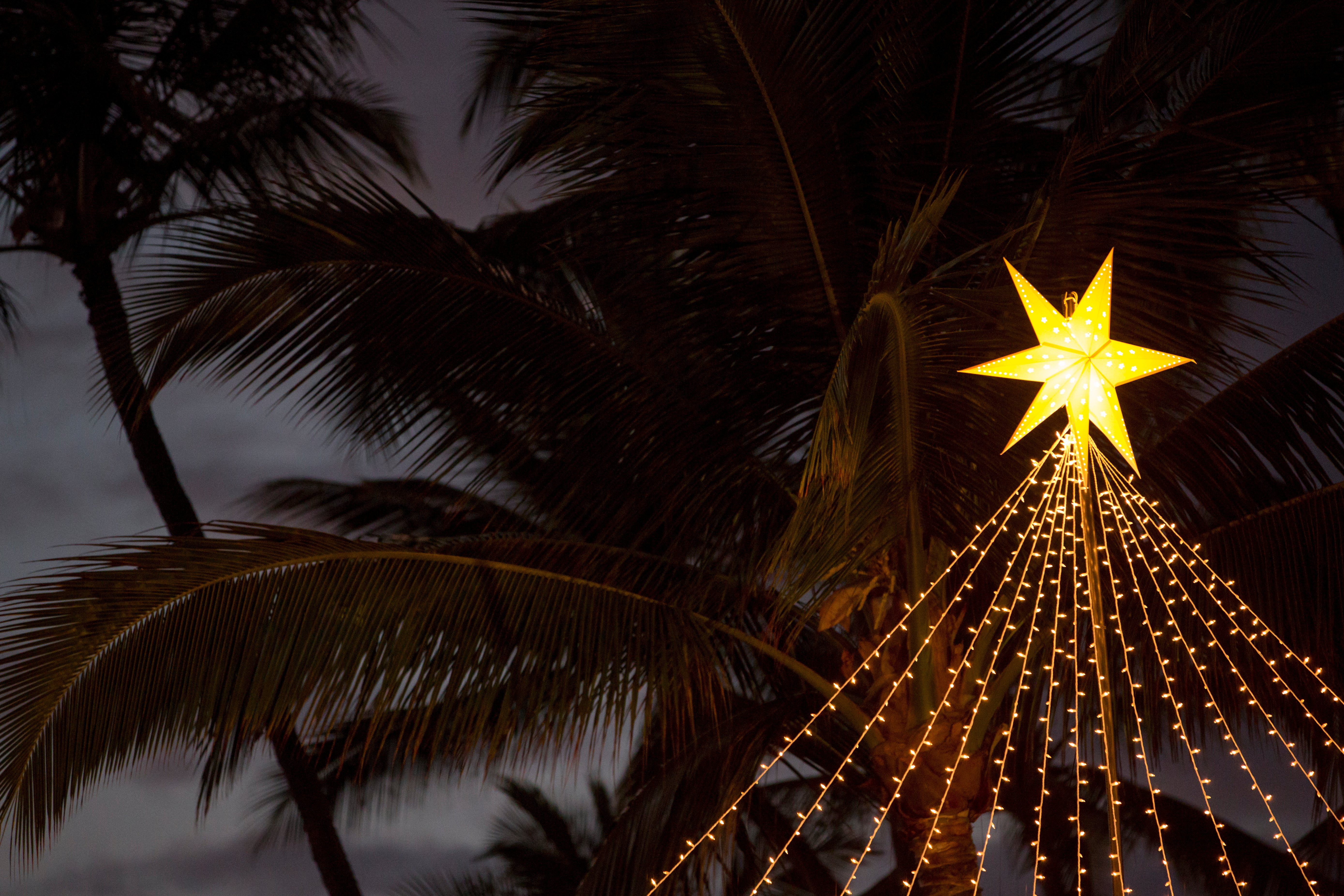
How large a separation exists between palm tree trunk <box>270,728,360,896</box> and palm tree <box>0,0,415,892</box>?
1cm

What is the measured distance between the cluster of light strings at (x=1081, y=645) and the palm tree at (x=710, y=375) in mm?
163

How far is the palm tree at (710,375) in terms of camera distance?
447 cm

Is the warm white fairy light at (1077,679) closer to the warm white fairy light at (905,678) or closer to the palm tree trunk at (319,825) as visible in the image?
the warm white fairy light at (905,678)

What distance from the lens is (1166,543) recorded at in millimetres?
4699

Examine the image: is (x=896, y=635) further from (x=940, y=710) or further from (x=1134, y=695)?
(x=1134, y=695)

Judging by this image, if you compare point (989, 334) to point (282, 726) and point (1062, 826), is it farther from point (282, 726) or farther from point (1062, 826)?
point (1062, 826)

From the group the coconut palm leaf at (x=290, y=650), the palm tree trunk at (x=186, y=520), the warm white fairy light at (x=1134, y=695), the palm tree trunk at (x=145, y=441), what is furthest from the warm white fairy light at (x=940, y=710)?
the palm tree trunk at (x=145, y=441)

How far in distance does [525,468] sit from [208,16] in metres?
3.66

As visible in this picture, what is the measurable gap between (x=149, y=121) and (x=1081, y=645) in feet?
19.1

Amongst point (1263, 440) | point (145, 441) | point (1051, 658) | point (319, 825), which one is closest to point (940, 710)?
point (1051, 658)

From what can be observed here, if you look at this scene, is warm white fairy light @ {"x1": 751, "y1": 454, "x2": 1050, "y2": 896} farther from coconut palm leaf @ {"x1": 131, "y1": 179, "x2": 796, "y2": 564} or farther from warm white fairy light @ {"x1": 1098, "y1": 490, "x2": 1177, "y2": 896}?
coconut palm leaf @ {"x1": 131, "y1": 179, "x2": 796, "y2": 564}

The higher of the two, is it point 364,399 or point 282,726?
point 364,399

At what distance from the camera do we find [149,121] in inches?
281

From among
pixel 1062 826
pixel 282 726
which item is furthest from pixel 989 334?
pixel 1062 826
